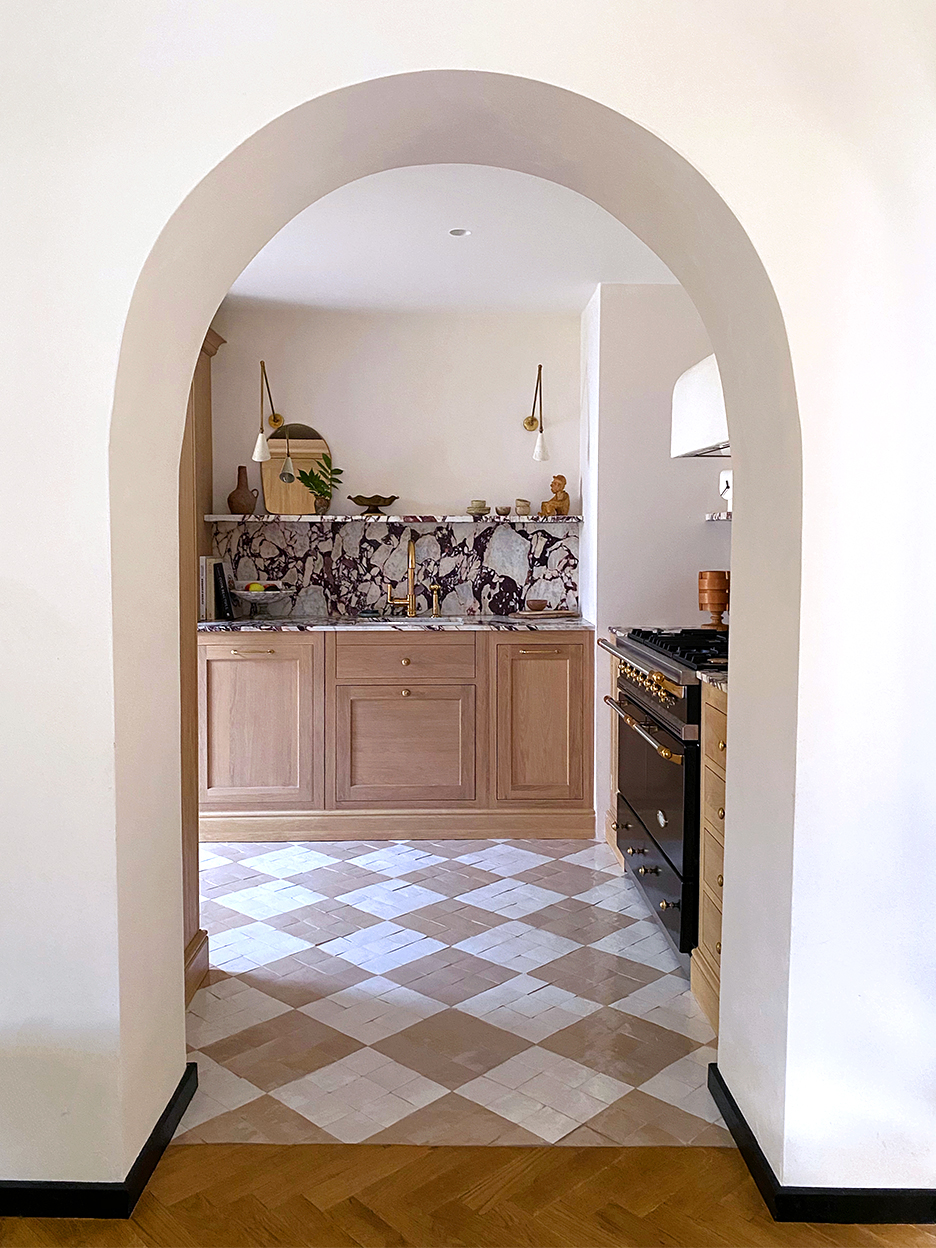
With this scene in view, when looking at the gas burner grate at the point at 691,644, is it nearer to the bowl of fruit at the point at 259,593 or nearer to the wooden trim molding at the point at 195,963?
the wooden trim molding at the point at 195,963

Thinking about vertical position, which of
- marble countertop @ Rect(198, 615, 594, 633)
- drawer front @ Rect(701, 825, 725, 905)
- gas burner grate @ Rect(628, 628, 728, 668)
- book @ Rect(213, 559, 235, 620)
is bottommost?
drawer front @ Rect(701, 825, 725, 905)

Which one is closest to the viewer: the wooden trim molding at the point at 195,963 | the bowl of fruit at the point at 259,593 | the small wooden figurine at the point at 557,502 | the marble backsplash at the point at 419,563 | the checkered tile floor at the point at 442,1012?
the checkered tile floor at the point at 442,1012

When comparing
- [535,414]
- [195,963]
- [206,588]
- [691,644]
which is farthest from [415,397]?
[195,963]

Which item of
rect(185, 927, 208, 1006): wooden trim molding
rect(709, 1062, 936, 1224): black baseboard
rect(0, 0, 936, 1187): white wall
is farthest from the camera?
rect(185, 927, 208, 1006): wooden trim molding

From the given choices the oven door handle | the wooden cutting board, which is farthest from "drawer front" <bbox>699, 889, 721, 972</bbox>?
the wooden cutting board

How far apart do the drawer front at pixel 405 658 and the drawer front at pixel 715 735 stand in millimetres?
1711

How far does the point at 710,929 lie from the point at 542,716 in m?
1.77

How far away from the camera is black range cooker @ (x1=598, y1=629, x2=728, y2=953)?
2.96m

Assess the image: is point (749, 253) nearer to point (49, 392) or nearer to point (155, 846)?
point (49, 392)

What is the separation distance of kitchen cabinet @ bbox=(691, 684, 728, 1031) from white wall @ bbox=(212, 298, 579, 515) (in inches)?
97.8

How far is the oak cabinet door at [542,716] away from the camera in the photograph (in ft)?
14.6

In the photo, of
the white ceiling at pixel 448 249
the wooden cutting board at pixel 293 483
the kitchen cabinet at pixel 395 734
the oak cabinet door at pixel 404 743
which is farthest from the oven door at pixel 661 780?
the wooden cutting board at pixel 293 483

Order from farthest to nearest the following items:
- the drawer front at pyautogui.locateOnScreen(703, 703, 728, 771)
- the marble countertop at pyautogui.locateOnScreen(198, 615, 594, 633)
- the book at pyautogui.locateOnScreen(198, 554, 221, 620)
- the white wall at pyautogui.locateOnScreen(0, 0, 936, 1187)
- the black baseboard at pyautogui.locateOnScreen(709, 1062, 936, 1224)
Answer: the book at pyautogui.locateOnScreen(198, 554, 221, 620), the marble countertop at pyautogui.locateOnScreen(198, 615, 594, 633), the drawer front at pyautogui.locateOnScreen(703, 703, 728, 771), the black baseboard at pyautogui.locateOnScreen(709, 1062, 936, 1224), the white wall at pyautogui.locateOnScreen(0, 0, 936, 1187)

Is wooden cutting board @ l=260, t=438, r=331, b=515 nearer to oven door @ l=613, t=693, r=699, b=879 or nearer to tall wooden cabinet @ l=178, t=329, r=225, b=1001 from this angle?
tall wooden cabinet @ l=178, t=329, r=225, b=1001
